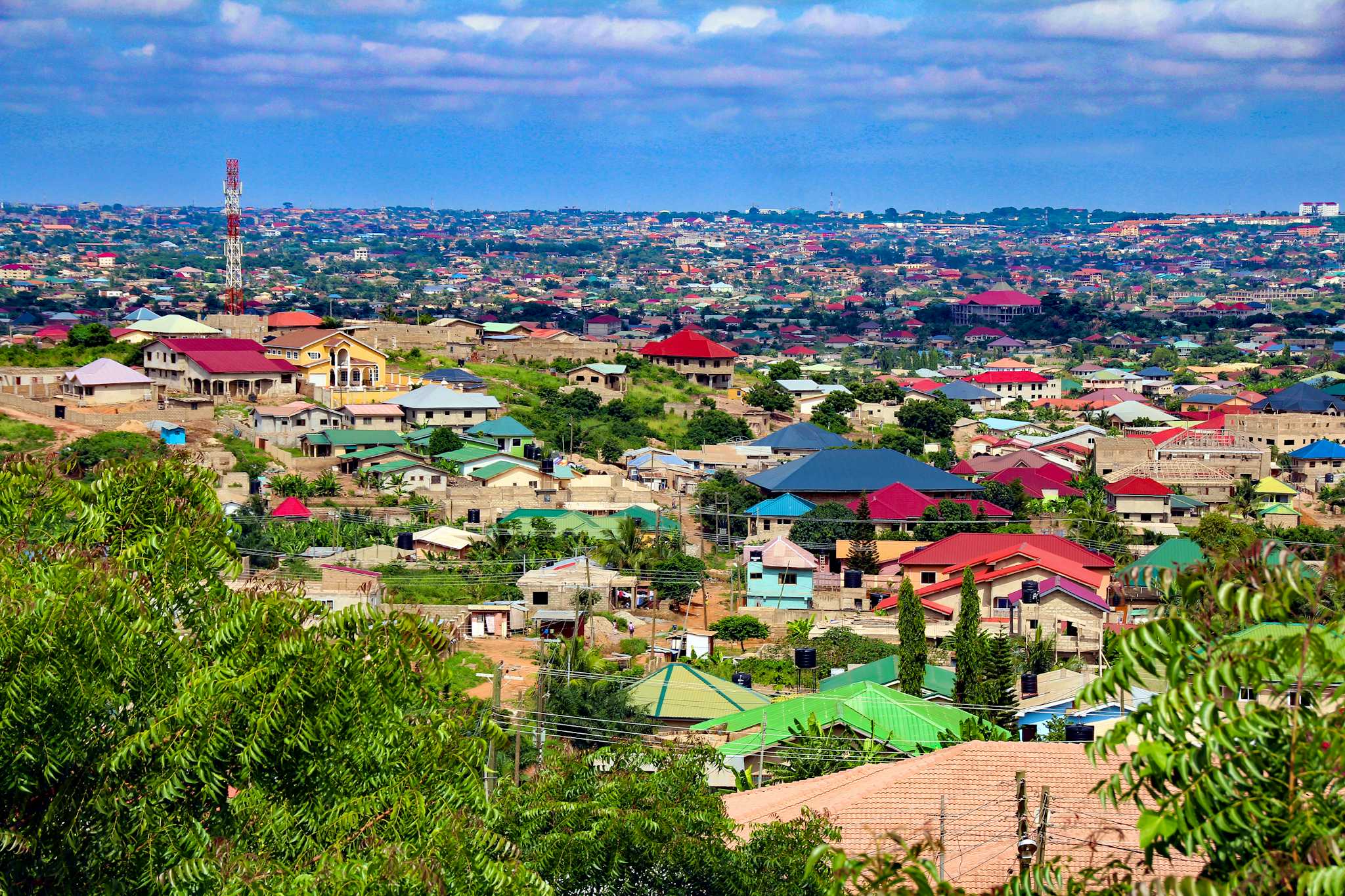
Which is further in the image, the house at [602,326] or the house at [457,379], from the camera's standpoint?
the house at [602,326]

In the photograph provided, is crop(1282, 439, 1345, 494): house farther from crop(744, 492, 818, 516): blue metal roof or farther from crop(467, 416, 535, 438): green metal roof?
crop(467, 416, 535, 438): green metal roof

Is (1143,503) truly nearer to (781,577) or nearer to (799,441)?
(799,441)

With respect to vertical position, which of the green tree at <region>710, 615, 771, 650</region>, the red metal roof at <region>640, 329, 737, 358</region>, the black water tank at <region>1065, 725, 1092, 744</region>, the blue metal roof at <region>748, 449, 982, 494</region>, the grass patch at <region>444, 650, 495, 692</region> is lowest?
the green tree at <region>710, 615, 771, 650</region>

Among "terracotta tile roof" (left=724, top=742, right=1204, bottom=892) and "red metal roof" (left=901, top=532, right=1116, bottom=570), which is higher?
"terracotta tile roof" (left=724, top=742, right=1204, bottom=892)

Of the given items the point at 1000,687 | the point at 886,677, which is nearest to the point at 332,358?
the point at 886,677

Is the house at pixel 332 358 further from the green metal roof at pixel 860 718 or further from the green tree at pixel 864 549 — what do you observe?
the green metal roof at pixel 860 718

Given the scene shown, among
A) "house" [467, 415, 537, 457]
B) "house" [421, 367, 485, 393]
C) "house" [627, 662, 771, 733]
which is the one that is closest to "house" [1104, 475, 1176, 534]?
"house" [467, 415, 537, 457]

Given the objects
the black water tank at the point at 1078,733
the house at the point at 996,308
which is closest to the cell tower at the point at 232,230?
the black water tank at the point at 1078,733
